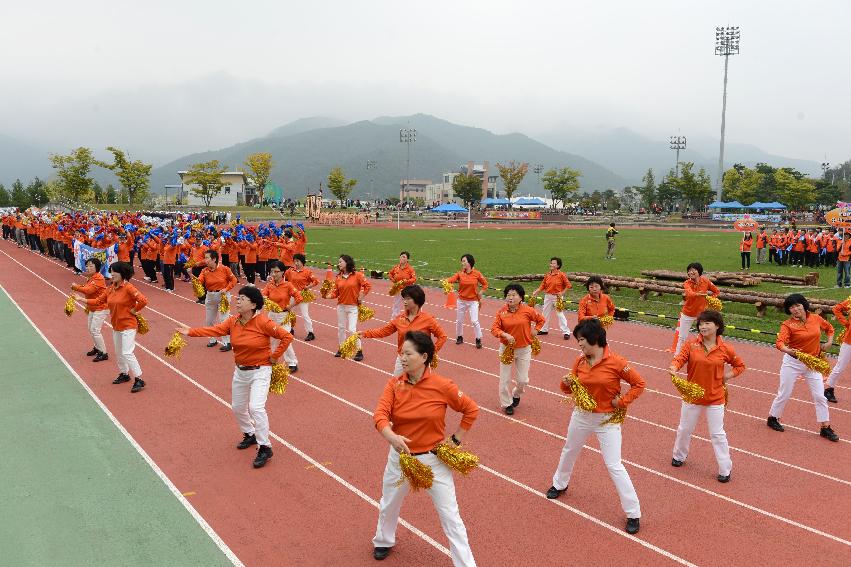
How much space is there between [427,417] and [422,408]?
8 centimetres

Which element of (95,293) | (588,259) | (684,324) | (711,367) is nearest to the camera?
(711,367)

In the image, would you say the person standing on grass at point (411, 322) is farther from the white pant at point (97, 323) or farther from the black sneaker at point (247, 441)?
the white pant at point (97, 323)

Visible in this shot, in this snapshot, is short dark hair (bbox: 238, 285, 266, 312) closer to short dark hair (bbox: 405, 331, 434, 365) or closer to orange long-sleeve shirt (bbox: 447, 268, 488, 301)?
short dark hair (bbox: 405, 331, 434, 365)

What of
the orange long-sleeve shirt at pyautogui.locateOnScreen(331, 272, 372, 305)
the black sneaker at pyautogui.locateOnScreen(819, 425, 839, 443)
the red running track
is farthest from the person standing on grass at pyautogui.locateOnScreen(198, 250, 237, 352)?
the black sneaker at pyautogui.locateOnScreen(819, 425, 839, 443)

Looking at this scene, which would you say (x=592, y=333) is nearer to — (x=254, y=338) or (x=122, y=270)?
(x=254, y=338)

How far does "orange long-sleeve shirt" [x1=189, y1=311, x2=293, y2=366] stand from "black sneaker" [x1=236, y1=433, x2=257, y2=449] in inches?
46.3

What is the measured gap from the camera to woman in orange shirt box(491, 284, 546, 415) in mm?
8305

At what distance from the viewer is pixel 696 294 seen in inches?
444

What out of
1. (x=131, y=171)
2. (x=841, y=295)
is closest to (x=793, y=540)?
(x=841, y=295)

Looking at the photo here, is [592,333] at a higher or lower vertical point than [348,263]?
lower

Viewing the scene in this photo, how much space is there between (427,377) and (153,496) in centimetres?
362

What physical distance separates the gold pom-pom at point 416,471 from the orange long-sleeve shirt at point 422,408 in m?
0.21

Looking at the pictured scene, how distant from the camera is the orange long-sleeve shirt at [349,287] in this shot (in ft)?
37.8

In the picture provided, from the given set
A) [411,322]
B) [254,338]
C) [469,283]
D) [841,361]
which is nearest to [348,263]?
[469,283]
